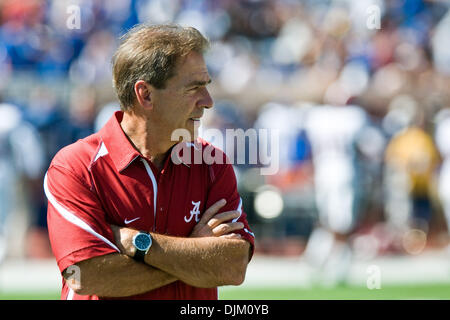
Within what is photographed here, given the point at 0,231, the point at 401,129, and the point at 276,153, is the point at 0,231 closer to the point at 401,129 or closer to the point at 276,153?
the point at 276,153

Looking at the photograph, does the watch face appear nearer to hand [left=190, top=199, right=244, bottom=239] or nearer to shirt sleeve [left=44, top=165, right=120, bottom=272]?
shirt sleeve [left=44, top=165, right=120, bottom=272]

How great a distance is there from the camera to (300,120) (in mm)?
11758

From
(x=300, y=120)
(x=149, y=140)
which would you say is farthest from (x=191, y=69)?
(x=300, y=120)

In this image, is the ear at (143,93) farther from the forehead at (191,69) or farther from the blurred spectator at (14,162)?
the blurred spectator at (14,162)

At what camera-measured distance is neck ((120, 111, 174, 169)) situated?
3.63m

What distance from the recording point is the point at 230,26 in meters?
14.5

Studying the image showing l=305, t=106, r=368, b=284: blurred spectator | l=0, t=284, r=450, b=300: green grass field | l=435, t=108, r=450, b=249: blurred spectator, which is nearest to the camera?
l=0, t=284, r=450, b=300: green grass field

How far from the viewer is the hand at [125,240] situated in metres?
3.38

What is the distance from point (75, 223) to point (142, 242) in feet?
0.98

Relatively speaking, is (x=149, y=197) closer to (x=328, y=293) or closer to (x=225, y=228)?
(x=225, y=228)

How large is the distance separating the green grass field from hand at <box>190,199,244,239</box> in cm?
494

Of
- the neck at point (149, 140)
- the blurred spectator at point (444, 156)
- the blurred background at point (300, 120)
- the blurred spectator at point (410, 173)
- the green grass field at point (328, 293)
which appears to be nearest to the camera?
the neck at point (149, 140)

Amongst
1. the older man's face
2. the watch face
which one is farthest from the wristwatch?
the older man's face

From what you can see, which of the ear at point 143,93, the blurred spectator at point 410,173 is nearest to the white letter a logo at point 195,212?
the ear at point 143,93
